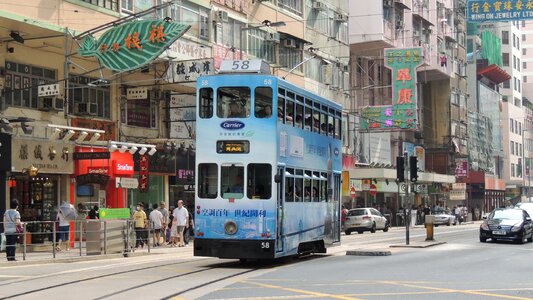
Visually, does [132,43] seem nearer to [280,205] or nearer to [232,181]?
[232,181]

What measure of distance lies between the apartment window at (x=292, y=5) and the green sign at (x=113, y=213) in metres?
20.9

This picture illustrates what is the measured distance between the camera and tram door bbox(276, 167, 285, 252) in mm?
18750

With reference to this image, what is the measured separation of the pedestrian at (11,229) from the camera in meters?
22.0

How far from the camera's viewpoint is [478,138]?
85.8 m

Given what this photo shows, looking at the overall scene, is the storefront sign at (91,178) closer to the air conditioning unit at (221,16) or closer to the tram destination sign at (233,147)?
the air conditioning unit at (221,16)

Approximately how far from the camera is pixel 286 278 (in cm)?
1630

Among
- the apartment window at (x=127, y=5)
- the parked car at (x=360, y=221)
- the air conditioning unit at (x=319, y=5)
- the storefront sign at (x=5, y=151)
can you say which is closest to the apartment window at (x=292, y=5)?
the air conditioning unit at (x=319, y=5)

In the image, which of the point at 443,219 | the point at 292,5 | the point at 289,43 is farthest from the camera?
the point at 443,219

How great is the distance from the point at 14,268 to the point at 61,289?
652 centimetres

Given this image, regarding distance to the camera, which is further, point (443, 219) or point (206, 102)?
point (443, 219)

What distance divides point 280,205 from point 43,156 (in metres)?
12.1

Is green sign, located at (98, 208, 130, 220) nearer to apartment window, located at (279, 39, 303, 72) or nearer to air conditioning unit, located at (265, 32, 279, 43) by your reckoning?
air conditioning unit, located at (265, 32, 279, 43)

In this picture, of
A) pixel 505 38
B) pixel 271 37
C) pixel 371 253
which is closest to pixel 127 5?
pixel 271 37

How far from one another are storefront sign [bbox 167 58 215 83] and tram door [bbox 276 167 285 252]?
38.1 feet
